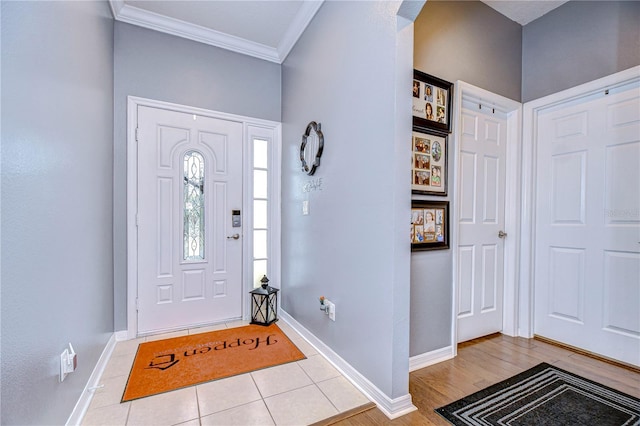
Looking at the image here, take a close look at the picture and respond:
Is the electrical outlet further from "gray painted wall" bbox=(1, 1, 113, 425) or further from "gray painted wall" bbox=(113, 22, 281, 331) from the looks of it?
"gray painted wall" bbox=(113, 22, 281, 331)

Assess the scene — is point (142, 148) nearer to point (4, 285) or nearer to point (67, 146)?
point (67, 146)

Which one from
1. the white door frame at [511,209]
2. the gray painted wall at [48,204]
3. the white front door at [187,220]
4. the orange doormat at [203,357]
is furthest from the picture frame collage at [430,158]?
the gray painted wall at [48,204]

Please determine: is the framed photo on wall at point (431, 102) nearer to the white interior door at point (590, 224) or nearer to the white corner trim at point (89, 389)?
the white interior door at point (590, 224)

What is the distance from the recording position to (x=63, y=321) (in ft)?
4.30

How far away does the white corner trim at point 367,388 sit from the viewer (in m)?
1.54

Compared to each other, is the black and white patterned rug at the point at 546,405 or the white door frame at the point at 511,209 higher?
the white door frame at the point at 511,209

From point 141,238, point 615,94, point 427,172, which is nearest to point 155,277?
point 141,238

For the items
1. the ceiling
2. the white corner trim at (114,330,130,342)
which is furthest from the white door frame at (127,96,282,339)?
the ceiling

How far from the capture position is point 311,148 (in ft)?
8.04

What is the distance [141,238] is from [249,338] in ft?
4.24

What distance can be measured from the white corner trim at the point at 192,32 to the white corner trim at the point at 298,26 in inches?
5.9

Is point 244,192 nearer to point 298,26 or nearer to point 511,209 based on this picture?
point 298,26

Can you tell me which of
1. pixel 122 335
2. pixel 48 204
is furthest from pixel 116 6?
pixel 122 335

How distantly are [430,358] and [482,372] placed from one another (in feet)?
1.10
